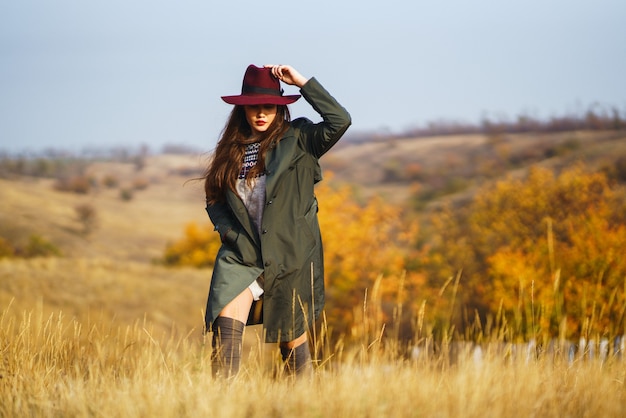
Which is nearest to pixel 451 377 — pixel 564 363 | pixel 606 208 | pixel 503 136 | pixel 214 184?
pixel 564 363

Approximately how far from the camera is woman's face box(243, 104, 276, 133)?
459 cm

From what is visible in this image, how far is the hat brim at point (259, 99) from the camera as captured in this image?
4520 millimetres

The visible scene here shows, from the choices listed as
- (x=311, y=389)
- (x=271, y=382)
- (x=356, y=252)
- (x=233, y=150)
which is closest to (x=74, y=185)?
(x=356, y=252)

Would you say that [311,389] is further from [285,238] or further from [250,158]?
[250,158]

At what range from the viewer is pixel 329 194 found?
60688 mm

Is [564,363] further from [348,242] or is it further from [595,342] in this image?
[348,242]

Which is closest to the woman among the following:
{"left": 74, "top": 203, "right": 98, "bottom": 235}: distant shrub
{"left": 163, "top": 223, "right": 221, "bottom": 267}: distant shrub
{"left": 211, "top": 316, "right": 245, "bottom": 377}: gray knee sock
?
{"left": 211, "top": 316, "right": 245, "bottom": 377}: gray knee sock

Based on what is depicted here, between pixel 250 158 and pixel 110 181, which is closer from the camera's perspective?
pixel 250 158

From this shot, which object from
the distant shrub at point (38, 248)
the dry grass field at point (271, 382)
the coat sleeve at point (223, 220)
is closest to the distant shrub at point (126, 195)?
the distant shrub at point (38, 248)

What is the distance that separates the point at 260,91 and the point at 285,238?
2.66 feet

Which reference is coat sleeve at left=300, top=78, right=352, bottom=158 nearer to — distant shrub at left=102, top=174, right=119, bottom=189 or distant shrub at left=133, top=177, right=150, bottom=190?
distant shrub at left=133, top=177, right=150, bottom=190

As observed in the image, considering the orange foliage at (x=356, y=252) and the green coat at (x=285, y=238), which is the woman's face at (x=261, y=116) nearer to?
the green coat at (x=285, y=238)

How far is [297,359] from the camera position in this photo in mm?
4578

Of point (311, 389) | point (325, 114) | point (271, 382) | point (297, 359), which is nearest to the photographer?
point (311, 389)
